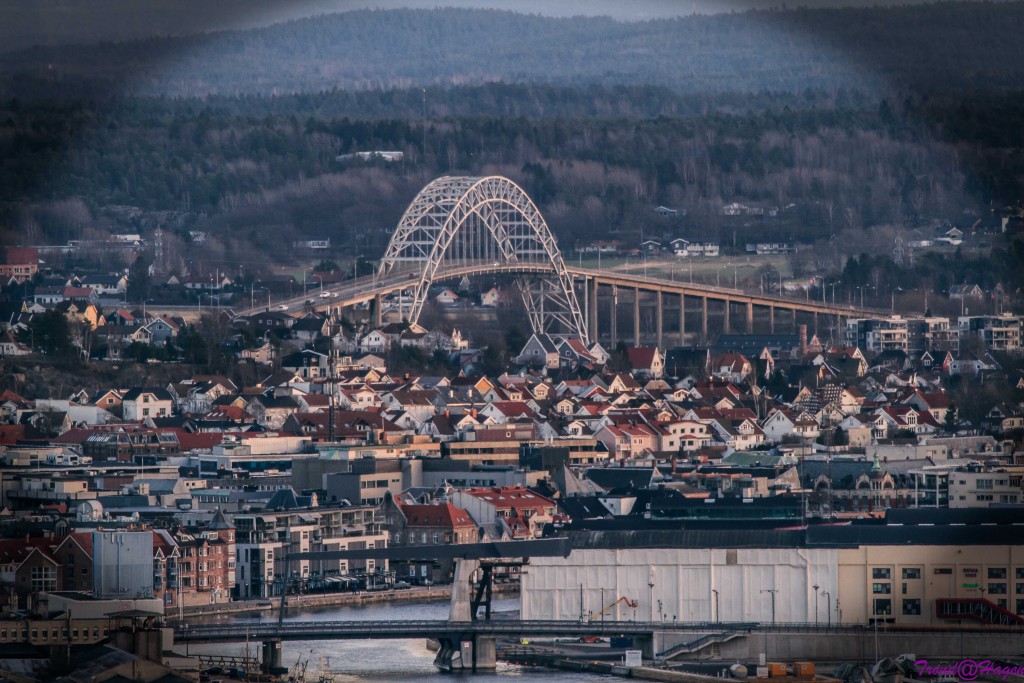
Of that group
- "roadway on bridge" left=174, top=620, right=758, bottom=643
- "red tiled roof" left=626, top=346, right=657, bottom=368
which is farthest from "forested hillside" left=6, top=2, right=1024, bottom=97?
"roadway on bridge" left=174, top=620, right=758, bottom=643

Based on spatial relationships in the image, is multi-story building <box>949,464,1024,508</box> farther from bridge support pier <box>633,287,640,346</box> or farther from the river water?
bridge support pier <box>633,287,640,346</box>

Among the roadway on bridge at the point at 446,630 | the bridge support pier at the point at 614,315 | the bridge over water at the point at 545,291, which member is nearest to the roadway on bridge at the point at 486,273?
the bridge over water at the point at 545,291

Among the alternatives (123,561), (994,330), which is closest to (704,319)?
(994,330)

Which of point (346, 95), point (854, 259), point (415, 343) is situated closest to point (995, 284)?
point (854, 259)

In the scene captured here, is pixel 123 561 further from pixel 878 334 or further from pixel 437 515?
pixel 878 334

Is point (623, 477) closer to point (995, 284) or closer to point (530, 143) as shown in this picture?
point (995, 284)

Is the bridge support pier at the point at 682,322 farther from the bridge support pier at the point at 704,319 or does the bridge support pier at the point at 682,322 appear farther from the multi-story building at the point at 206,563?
the multi-story building at the point at 206,563
